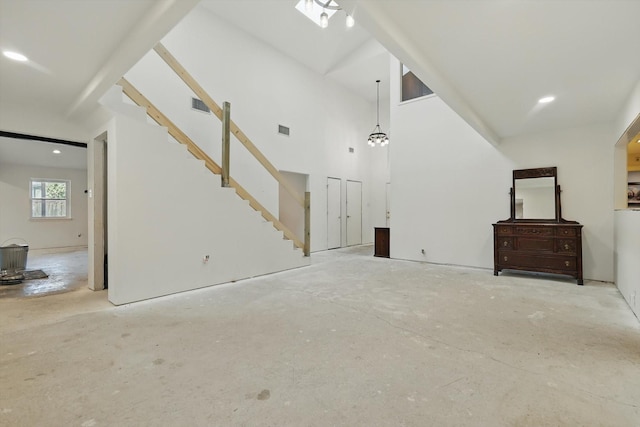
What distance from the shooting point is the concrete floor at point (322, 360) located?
1649mm

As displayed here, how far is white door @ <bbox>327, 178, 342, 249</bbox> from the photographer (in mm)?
8609

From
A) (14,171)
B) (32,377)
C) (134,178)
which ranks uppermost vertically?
(14,171)

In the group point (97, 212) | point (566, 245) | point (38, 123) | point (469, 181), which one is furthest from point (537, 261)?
point (38, 123)

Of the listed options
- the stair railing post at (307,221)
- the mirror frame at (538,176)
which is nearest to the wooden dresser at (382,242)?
the stair railing post at (307,221)

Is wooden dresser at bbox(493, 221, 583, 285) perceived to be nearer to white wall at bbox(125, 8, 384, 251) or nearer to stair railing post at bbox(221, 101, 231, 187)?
white wall at bbox(125, 8, 384, 251)

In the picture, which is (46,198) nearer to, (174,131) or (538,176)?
(174,131)

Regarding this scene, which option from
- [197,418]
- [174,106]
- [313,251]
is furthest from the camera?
[313,251]

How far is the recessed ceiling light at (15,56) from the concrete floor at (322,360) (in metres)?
2.47

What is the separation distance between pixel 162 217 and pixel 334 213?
551cm

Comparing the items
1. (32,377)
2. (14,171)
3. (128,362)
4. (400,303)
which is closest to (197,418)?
(128,362)

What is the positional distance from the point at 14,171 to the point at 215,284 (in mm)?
8410

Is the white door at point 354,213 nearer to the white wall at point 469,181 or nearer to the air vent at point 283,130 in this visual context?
the white wall at point 469,181

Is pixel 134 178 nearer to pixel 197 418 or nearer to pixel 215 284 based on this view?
pixel 215 284

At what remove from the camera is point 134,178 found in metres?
3.61
